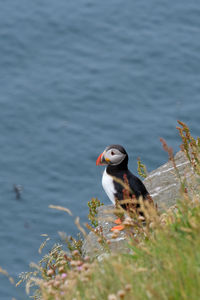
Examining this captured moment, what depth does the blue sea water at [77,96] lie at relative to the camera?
20.7m

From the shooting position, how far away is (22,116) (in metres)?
23.9

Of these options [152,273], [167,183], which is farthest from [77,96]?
[152,273]

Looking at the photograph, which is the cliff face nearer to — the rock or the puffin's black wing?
the rock

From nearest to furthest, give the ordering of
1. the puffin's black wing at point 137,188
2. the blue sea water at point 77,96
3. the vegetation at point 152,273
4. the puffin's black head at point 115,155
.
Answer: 1. the vegetation at point 152,273
2. the puffin's black wing at point 137,188
3. the puffin's black head at point 115,155
4. the blue sea water at point 77,96

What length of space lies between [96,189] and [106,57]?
761 cm

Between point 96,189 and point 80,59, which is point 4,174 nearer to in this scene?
point 96,189

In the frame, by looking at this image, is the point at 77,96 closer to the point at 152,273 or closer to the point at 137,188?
the point at 137,188

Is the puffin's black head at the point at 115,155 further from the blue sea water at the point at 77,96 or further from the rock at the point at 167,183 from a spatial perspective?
the blue sea water at the point at 77,96

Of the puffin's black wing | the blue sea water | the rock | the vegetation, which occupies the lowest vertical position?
the vegetation

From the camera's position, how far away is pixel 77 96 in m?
24.7

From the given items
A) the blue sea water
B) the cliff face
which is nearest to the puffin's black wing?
the cliff face

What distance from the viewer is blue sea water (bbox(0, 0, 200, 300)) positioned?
20719 millimetres

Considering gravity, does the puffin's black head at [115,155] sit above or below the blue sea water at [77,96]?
below

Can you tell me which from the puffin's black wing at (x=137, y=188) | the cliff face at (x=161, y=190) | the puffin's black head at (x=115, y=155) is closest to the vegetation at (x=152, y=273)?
the cliff face at (x=161, y=190)
